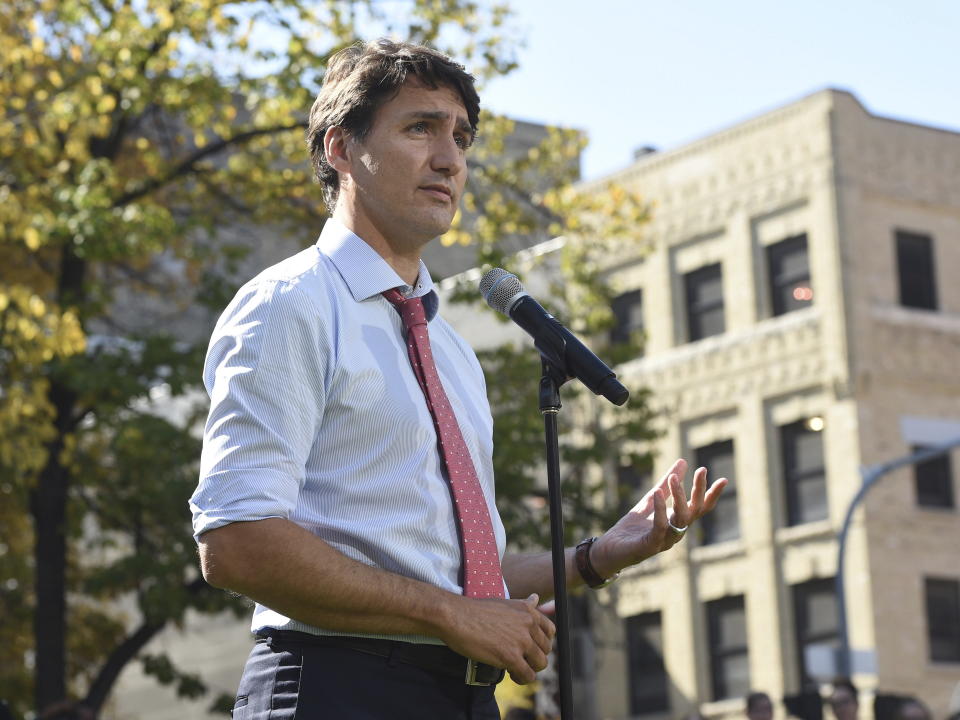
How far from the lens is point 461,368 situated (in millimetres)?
3846

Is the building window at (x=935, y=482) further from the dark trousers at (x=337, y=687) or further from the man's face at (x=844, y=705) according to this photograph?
the dark trousers at (x=337, y=687)

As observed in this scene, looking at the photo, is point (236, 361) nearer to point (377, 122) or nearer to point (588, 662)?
point (377, 122)

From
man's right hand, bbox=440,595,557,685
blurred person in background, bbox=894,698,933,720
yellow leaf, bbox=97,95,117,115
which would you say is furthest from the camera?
yellow leaf, bbox=97,95,117,115

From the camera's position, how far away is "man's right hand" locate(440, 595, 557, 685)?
3.26 metres

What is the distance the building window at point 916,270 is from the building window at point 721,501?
4.06m

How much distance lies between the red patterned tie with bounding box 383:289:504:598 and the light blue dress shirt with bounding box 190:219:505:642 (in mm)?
23

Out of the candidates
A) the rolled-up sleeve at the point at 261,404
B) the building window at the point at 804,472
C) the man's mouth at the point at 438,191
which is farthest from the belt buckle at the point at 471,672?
the building window at the point at 804,472

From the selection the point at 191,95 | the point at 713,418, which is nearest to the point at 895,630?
the point at 713,418

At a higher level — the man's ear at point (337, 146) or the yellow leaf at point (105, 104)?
the yellow leaf at point (105, 104)

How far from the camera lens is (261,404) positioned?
322cm

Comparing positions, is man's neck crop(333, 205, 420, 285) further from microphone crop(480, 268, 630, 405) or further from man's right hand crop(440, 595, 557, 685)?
man's right hand crop(440, 595, 557, 685)

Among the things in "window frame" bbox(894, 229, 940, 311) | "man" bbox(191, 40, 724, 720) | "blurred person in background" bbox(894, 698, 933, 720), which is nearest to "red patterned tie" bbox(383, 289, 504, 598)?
"man" bbox(191, 40, 724, 720)

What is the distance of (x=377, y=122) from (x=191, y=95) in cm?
1357

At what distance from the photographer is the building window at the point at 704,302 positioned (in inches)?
1270
